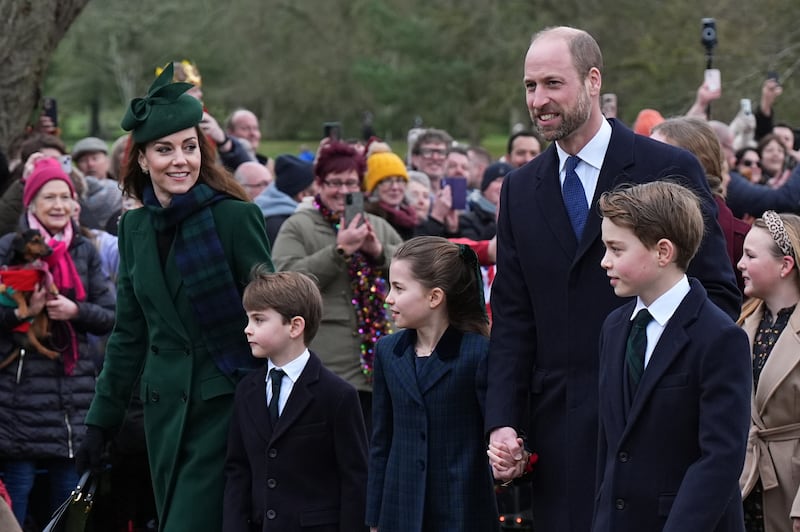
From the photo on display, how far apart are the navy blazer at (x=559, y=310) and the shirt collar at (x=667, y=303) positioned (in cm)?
45

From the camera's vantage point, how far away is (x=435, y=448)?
16.6ft

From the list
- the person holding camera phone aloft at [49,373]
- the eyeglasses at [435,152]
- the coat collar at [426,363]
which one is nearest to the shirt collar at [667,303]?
the coat collar at [426,363]

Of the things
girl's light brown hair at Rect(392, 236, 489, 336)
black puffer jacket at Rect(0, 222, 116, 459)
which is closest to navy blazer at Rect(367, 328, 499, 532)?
girl's light brown hair at Rect(392, 236, 489, 336)

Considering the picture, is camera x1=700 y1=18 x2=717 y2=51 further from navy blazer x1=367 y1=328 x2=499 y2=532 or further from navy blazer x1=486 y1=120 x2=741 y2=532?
navy blazer x1=486 y1=120 x2=741 y2=532

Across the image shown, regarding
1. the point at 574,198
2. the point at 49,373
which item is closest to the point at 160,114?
the point at 574,198

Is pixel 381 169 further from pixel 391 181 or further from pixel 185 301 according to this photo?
pixel 185 301

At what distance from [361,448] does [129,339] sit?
1.07 metres

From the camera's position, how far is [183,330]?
526 centimetres

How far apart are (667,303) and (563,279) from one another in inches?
21.7

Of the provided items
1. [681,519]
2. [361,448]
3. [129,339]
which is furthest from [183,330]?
[681,519]

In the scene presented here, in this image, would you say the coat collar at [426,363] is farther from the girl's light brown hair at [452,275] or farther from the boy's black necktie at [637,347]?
the boy's black necktie at [637,347]

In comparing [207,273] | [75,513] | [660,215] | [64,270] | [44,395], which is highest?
[64,270]

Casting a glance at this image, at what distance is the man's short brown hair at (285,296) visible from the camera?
5289mm

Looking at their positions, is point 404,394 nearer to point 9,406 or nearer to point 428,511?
point 428,511
